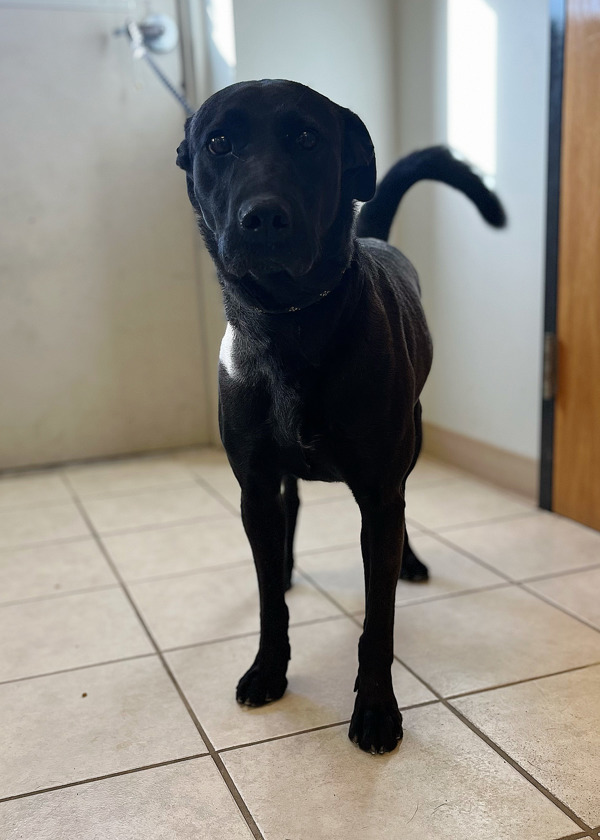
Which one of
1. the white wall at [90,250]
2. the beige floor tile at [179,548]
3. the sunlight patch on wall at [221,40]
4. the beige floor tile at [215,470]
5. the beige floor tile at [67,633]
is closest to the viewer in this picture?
the beige floor tile at [67,633]

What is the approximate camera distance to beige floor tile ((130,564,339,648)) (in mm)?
1772

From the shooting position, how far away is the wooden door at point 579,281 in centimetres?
210

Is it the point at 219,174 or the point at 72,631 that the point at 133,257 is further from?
the point at 219,174

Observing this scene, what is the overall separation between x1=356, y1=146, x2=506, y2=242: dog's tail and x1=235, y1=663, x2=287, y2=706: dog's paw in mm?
974

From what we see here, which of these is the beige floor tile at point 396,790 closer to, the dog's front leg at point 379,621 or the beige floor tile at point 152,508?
the dog's front leg at point 379,621

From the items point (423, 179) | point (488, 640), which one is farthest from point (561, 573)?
point (423, 179)

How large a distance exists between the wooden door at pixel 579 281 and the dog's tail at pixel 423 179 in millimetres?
445

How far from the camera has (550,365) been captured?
93.5 inches

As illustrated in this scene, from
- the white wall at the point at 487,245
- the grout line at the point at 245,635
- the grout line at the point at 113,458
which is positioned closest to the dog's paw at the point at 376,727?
the grout line at the point at 245,635

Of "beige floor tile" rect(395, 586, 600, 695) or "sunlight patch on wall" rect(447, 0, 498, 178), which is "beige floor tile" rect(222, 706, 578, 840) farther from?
"sunlight patch on wall" rect(447, 0, 498, 178)

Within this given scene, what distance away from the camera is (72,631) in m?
1.80

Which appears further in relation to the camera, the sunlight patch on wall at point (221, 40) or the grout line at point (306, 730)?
the sunlight patch on wall at point (221, 40)

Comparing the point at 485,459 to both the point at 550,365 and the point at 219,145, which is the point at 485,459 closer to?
the point at 550,365

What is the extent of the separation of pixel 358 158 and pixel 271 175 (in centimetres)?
21
